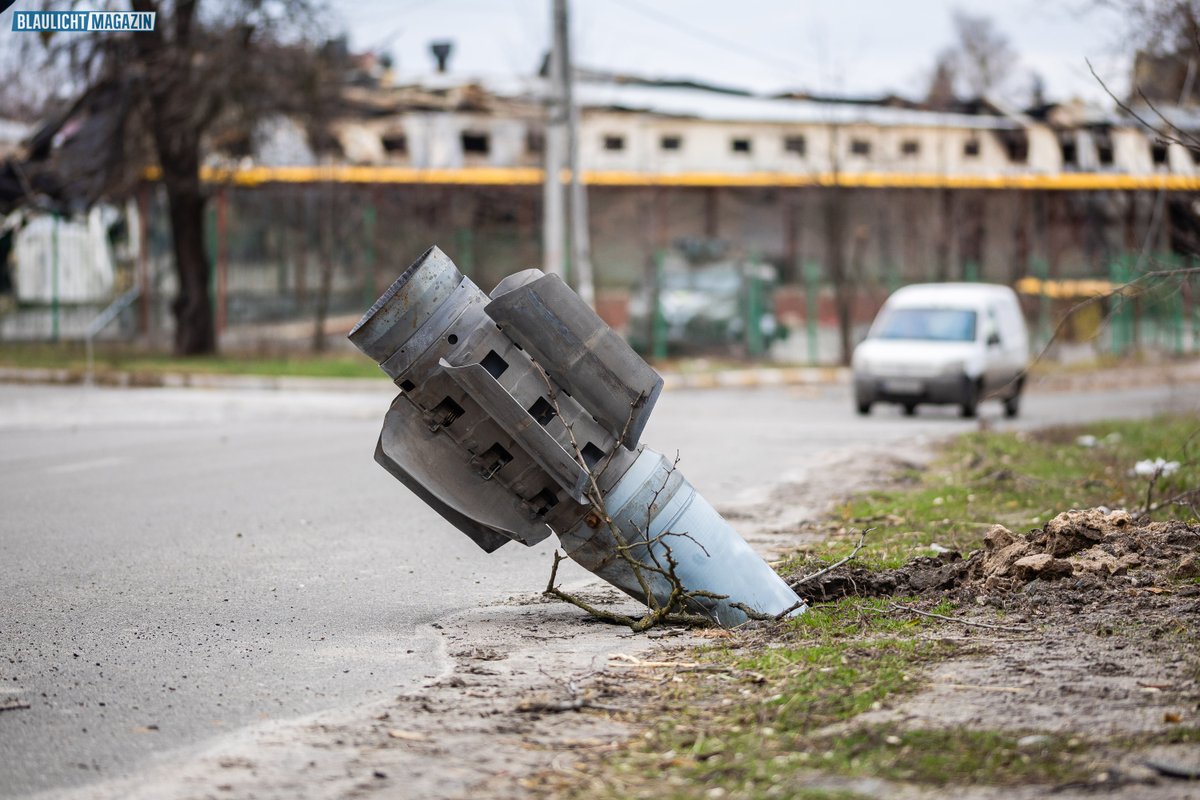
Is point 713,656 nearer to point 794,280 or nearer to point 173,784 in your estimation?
point 173,784

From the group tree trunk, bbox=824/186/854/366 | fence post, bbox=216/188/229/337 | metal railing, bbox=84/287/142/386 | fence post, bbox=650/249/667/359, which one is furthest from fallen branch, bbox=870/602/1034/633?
fence post, bbox=216/188/229/337

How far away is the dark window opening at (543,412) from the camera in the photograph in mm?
5559

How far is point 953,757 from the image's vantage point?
386cm

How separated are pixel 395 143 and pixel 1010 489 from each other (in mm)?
31872

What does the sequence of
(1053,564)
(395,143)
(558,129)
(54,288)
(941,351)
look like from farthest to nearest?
1. (395,143)
2. (54,288)
3. (558,129)
4. (941,351)
5. (1053,564)

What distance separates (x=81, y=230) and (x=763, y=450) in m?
19.3

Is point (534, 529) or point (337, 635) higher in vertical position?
point (534, 529)

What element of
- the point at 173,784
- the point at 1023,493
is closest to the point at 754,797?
the point at 173,784

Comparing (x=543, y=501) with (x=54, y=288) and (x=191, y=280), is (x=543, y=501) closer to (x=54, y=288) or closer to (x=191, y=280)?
(x=191, y=280)

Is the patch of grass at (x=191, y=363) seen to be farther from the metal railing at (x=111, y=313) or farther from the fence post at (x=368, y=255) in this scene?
the fence post at (x=368, y=255)

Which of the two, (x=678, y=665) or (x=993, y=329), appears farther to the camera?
(x=993, y=329)

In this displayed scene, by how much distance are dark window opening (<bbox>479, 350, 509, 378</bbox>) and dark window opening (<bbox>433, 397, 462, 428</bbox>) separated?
0.62 ft

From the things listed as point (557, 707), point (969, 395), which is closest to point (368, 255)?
point (969, 395)

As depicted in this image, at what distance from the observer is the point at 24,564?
24.2ft
